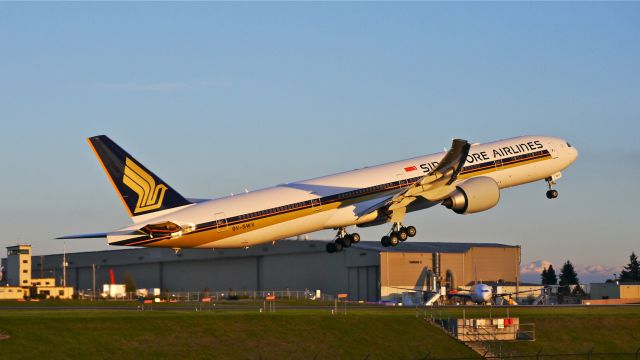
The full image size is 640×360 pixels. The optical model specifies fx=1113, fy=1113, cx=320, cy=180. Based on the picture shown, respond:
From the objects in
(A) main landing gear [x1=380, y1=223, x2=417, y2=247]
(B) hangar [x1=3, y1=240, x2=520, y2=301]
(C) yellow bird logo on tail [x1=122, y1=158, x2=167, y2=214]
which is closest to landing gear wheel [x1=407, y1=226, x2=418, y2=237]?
(A) main landing gear [x1=380, y1=223, x2=417, y2=247]

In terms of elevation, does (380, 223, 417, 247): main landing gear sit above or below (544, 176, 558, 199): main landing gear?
below

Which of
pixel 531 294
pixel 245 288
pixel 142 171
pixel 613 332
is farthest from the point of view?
pixel 245 288

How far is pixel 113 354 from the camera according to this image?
67.8 m

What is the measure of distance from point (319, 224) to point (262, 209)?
234 inches

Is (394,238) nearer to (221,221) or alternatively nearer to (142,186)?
(221,221)

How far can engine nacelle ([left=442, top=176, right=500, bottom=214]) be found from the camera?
8000 cm

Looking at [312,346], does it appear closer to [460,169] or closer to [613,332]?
[460,169]

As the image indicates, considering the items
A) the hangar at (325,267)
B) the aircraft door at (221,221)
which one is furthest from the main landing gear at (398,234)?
the hangar at (325,267)

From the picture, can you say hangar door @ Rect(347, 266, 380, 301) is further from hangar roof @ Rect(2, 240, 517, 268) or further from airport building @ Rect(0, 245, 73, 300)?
airport building @ Rect(0, 245, 73, 300)

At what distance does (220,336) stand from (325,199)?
11.9 meters

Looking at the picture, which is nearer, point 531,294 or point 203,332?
point 203,332

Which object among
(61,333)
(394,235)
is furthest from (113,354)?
(394,235)

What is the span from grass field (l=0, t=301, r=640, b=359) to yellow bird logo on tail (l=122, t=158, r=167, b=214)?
8.32 m

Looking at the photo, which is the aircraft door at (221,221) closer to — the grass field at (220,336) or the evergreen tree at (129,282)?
the grass field at (220,336)
